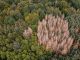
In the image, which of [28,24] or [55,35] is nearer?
[55,35]

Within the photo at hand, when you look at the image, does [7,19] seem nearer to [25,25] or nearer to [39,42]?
[25,25]

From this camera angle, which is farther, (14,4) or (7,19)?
(14,4)

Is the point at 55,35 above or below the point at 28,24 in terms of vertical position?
below

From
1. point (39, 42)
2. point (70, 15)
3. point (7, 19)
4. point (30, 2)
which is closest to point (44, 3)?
point (30, 2)
